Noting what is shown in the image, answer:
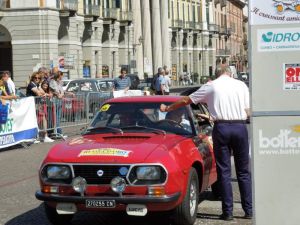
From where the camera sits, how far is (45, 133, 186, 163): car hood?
689 cm

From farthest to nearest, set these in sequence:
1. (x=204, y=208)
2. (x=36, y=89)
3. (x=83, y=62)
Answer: (x=83, y=62) → (x=36, y=89) → (x=204, y=208)

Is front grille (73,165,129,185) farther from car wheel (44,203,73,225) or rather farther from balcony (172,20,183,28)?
balcony (172,20,183,28)

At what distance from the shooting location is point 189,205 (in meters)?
7.20

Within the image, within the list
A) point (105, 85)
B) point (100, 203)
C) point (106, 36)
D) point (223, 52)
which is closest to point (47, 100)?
point (105, 85)

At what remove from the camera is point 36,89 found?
17656 millimetres

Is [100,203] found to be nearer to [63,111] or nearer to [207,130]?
[207,130]

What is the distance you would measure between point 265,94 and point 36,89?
12.7 metres

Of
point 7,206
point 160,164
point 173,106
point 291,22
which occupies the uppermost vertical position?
point 291,22

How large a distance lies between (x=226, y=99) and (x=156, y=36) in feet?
232

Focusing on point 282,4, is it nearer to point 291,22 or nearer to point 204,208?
point 291,22

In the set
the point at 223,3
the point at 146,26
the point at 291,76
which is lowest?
the point at 291,76

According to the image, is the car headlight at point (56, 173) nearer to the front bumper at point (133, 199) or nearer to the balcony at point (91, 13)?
the front bumper at point (133, 199)

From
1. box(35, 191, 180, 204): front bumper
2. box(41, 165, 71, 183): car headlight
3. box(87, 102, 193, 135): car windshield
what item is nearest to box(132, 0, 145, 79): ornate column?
box(87, 102, 193, 135): car windshield

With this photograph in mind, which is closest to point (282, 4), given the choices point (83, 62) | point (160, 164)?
point (160, 164)
